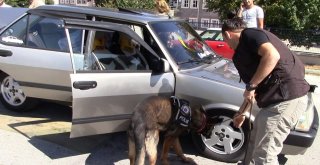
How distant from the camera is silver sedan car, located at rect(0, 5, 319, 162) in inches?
171

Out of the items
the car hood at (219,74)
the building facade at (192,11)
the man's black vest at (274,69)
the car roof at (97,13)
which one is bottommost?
the building facade at (192,11)

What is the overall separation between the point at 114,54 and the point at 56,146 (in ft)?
4.55

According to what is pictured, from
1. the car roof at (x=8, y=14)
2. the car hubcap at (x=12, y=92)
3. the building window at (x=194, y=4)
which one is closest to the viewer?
the car hubcap at (x=12, y=92)

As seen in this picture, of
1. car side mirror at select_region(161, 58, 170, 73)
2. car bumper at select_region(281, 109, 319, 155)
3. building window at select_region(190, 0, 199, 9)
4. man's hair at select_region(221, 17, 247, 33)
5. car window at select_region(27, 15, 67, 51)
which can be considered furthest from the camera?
building window at select_region(190, 0, 199, 9)

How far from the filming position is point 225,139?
4.62m

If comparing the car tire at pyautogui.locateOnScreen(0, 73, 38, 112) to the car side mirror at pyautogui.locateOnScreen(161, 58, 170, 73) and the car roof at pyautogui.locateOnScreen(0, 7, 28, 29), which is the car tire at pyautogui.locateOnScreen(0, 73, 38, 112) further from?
the car side mirror at pyautogui.locateOnScreen(161, 58, 170, 73)

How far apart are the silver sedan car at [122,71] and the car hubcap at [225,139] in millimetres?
11

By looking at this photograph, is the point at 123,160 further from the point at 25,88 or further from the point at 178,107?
the point at 25,88

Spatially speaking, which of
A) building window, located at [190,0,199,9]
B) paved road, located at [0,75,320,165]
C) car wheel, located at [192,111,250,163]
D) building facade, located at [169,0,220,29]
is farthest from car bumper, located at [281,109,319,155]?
building window, located at [190,0,199,9]

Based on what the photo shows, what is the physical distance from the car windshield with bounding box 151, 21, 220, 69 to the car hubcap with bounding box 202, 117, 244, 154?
83 centimetres

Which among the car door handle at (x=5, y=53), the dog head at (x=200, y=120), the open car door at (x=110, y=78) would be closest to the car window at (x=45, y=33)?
the car door handle at (x=5, y=53)

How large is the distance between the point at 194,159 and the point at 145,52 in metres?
1.42

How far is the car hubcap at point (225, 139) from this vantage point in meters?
4.57

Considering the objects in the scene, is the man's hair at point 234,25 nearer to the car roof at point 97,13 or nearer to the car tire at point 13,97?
the car roof at point 97,13
